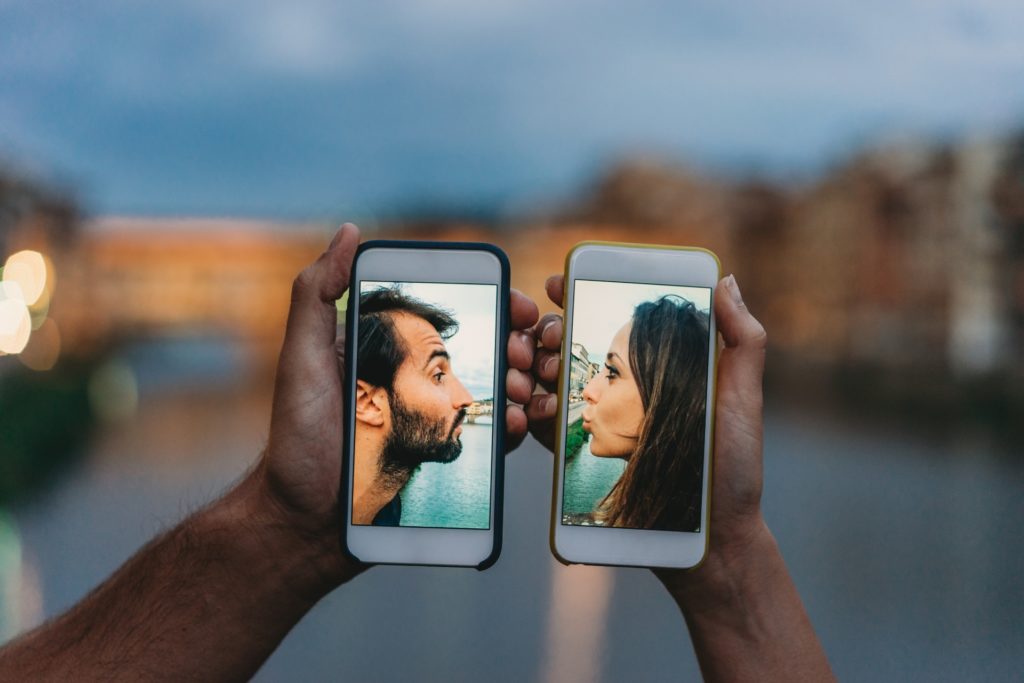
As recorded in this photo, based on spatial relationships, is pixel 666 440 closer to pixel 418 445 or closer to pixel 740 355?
pixel 740 355

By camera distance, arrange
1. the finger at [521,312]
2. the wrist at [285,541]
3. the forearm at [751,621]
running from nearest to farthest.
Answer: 1. the forearm at [751,621]
2. the wrist at [285,541]
3. the finger at [521,312]

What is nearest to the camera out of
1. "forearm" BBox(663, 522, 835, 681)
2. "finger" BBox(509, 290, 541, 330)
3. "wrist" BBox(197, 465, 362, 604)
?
"forearm" BBox(663, 522, 835, 681)

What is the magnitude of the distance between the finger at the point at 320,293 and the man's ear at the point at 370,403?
101 mm

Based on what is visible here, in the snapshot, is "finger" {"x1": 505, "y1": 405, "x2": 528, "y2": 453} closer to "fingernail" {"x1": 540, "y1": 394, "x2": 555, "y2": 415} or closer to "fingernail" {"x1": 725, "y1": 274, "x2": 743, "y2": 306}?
"fingernail" {"x1": 540, "y1": 394, "x2": 555, "y2": 415}

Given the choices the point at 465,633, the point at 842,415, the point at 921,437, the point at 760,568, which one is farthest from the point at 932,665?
the point at 842,415

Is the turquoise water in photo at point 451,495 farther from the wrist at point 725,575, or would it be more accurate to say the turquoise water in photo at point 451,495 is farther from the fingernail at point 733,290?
the fingernail at point 733,290

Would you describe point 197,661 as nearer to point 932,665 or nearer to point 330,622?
point 330,622

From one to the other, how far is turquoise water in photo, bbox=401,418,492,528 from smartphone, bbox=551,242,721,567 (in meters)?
0.12

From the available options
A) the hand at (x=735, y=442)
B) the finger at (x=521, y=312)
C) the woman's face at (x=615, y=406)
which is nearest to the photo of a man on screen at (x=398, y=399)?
the finger at (x=521, y=312)

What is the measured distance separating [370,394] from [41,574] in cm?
830

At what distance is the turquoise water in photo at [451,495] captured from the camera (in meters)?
1.74

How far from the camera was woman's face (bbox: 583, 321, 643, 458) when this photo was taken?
1.72 metres

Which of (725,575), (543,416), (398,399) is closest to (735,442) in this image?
(725,575)

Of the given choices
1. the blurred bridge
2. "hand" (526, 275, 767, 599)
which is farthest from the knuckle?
"hand" (526, 275, 767, 599)
